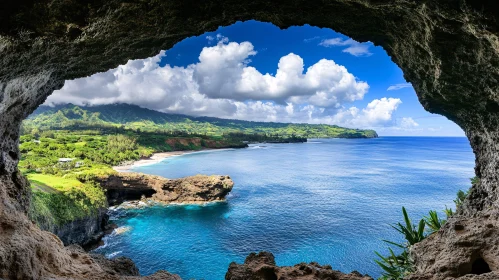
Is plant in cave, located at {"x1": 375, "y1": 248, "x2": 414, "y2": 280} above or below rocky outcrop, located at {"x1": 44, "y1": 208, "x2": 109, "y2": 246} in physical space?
above

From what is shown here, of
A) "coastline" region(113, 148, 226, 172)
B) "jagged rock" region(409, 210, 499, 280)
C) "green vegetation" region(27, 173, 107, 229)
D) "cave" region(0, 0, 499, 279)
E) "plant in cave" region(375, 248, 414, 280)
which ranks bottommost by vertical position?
"coastline" region(113, 148, 226, 172)

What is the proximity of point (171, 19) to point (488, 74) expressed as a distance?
27.6 feet

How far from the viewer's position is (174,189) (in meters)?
47.5

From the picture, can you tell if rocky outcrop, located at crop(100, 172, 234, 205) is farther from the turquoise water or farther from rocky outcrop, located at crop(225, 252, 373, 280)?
rocky outcrop, located at crop(225, 252, 373, 280)

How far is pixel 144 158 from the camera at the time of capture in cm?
10338

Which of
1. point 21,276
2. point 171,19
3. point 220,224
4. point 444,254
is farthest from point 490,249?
point 220,224

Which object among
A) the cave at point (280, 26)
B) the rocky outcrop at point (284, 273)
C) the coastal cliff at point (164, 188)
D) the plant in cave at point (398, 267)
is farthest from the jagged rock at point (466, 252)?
the coastal cliff at point (164, 188)

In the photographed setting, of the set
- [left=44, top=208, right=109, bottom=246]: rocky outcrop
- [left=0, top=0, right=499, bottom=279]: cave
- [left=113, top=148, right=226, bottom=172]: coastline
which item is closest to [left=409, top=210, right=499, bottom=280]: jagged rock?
[left=0, top=0, right=499, bottom=279]: cave

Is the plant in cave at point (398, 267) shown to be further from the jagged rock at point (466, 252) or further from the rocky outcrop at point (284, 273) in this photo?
the jagged rock at point (466, 252)

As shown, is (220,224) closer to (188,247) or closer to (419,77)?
(188,247)

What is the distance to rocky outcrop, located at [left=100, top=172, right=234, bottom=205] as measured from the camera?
4553cm

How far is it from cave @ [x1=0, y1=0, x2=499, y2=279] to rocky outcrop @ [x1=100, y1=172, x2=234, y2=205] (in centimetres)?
3546

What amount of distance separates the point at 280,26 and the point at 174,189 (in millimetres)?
42239

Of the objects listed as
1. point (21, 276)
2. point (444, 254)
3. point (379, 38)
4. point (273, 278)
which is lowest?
point (273, 278)
